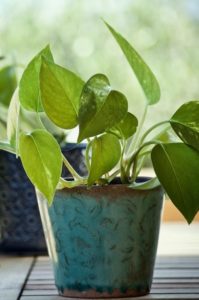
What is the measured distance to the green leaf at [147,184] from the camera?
0.72 m

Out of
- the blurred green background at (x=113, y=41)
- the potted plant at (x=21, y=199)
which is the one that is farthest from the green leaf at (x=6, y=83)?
the blurred green background at (x=113, y=41)

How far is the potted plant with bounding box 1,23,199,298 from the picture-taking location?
0.68 metres

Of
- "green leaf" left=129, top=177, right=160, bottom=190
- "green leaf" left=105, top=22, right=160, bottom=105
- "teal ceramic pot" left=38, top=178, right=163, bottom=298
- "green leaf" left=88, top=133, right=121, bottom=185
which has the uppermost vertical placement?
"green leaf" left=105, top=22, right=160, bottom=105

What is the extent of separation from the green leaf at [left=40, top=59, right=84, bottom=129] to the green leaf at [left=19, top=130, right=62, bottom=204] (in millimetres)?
25

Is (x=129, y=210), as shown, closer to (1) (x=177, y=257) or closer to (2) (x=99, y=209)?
(2) (x=99, y=209)

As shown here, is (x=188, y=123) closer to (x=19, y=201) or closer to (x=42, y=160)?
(x=42, y=160)

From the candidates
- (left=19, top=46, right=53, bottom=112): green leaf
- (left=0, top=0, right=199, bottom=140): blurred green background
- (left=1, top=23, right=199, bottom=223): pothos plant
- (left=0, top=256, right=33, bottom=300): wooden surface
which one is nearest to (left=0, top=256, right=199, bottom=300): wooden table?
(left=0, top=256, right=33, bottom=300): wooden surface

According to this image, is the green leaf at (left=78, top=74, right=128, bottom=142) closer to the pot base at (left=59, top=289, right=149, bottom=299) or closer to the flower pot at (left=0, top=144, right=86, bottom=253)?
the pot base at (left=59, top=289, right=149, bottom=299)

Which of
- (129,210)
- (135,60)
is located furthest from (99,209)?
(135,60)

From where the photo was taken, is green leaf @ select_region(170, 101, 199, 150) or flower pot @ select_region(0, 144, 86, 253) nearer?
green leaf @ select_region(170, 101, 199, 150)

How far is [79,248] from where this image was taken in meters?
0.72

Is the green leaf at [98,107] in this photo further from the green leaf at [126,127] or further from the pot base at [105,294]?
the pot base at [105,294]

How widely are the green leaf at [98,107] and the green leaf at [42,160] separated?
0.05 metres

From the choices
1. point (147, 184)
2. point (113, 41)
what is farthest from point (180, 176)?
point (113, 41)
